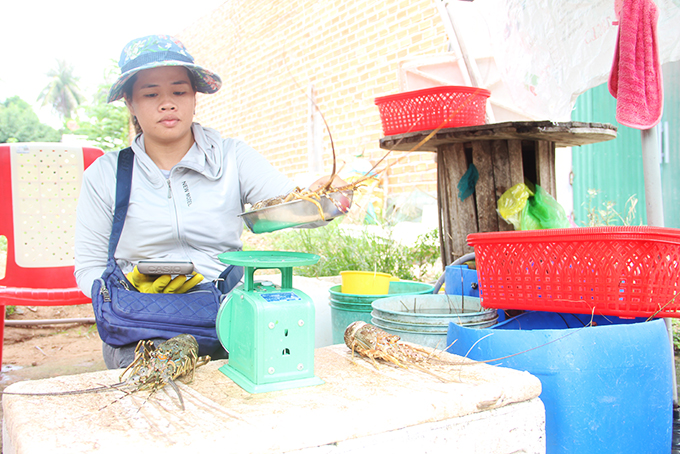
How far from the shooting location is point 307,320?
1.35 meters

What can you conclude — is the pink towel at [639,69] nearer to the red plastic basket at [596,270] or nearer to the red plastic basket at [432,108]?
the red plastic basket at [596,270]

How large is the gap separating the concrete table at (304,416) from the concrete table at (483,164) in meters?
1.60

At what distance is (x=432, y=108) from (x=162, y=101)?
1425mm

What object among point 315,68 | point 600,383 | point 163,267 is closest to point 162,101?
point 163,267

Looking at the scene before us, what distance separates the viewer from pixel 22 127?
48531 mm

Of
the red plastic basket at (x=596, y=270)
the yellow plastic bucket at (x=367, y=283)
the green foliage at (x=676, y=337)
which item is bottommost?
the green foliage at (x=676, y=337)

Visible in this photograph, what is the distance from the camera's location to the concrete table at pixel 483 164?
273 centimetres

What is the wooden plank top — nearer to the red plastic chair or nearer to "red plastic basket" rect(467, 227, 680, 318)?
"red plastic basket" rect(467, 227, 680, 318)

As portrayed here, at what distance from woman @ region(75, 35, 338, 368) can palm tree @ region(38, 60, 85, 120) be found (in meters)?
65.1

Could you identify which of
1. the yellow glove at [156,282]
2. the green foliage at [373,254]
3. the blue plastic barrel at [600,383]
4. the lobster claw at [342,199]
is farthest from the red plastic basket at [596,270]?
the green foliage at [373,254]

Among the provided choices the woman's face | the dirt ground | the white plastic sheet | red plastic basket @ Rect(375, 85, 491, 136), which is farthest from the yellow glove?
the white plastic sheet

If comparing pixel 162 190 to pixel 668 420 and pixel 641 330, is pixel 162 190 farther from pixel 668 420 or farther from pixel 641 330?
pixel 668 420

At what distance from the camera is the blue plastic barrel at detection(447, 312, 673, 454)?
1.42 m

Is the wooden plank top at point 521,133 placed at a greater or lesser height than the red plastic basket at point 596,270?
greater
